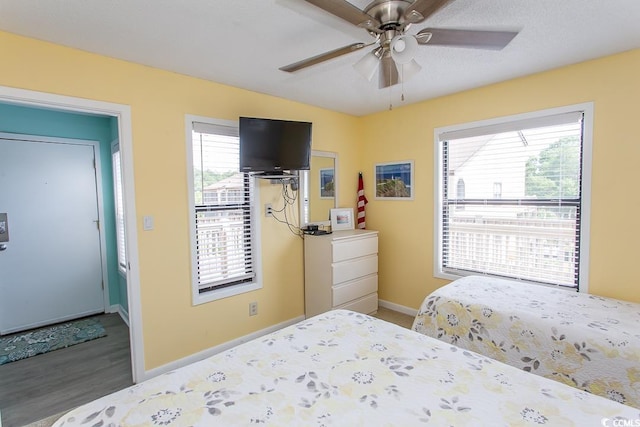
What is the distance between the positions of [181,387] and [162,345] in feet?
5.08

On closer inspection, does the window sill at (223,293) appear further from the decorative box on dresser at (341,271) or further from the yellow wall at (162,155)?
the decorative box on dresser at (341,271)

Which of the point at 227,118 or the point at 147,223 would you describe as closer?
the point at 147,223

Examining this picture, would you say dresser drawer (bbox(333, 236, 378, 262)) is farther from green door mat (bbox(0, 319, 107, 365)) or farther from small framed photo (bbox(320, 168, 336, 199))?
green door mat (bbox(0, 319, 107, 365))

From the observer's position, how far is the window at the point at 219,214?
2.70m

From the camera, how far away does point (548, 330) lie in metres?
1.86

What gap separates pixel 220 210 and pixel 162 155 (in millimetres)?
693

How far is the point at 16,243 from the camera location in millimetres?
3297

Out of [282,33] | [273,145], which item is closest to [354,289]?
[273,145]

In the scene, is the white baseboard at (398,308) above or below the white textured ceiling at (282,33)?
below

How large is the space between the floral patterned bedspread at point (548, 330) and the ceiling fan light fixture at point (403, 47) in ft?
5.57

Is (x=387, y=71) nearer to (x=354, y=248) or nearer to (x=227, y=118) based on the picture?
(x=227, y=118)

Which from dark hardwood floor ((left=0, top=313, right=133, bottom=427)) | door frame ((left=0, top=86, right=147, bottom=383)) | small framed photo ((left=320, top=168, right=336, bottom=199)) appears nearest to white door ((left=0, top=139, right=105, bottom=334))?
dark hardwood floor ((left=0, top=313, right=133, bottom=427))

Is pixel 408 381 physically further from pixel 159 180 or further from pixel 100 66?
pixel 100 66

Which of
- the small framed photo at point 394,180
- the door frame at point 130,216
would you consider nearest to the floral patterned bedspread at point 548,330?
the small framed photo at point 394,180
